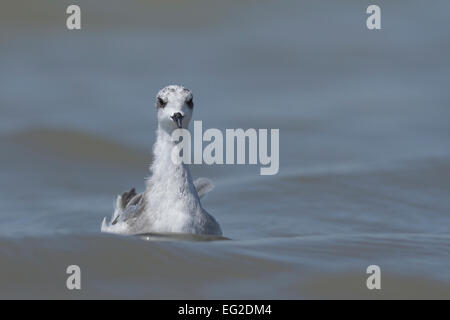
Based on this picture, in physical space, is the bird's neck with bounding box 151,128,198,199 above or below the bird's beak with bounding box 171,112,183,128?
below

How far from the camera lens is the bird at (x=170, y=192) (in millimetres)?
12398

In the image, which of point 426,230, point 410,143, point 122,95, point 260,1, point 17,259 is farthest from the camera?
point 260,1

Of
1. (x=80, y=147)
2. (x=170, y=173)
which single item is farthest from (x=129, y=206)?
(x=80, y=147)

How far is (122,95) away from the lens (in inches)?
828

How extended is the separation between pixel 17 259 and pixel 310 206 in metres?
5.38

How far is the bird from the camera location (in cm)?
1240

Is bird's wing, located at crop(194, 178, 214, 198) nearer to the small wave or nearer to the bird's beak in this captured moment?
the bird's beak

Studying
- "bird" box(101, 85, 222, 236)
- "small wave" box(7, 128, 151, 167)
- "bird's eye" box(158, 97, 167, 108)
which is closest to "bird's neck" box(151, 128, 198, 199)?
"bird" box(101, 85, 222, 236)

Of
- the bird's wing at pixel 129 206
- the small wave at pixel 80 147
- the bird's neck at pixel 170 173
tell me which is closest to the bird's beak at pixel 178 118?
the bird's neck at pixel 170 173

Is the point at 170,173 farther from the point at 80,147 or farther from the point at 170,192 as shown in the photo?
the point at 80,147

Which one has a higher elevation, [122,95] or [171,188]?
[122,95]

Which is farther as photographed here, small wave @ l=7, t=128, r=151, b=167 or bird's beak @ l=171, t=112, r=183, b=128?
small wave @ l=7, t=128, r=151, b=167
